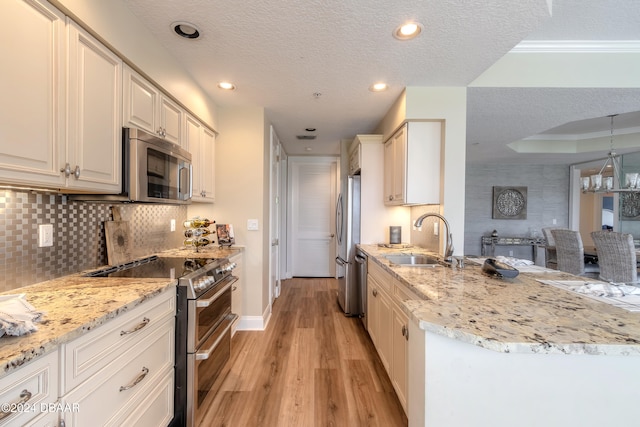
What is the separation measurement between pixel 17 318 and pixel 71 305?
23cm

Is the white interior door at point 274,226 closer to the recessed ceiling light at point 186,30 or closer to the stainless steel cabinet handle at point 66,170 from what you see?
the recessed ceiling light at point 186,30

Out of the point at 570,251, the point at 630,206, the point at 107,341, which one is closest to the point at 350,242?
the point at 107,341

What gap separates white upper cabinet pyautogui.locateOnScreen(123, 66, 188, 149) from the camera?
5.24 feet

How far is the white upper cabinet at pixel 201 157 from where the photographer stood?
241cm

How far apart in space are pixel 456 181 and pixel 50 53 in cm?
272

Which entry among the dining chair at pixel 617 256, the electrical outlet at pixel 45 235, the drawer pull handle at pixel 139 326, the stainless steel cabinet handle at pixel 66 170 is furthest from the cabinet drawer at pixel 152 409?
the dining chair at pixel 617 256

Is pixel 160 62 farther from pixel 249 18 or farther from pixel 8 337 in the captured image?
pixel 8 337

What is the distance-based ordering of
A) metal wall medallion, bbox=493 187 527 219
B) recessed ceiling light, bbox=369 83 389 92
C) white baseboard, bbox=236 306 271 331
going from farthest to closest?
metal wall medallion, bbox=493 187 527 219
white baseboard, bbox=236 306 271 331
recessed ceiling light, bbox=369 83 389 92

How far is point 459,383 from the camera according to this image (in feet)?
2.85

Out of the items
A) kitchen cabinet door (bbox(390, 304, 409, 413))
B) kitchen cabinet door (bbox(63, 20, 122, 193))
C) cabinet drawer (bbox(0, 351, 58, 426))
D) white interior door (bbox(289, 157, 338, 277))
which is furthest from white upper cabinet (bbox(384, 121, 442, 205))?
white interior door (bbox(289, 157, 338, 277))

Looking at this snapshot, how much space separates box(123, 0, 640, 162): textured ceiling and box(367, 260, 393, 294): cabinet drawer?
63.8 inches

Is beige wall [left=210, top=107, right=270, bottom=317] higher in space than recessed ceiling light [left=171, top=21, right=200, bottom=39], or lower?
lower

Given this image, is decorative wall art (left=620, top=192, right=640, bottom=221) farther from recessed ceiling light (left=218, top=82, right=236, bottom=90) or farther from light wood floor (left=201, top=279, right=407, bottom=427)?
recessed ceiling light (left=218, top=82, right=236, bottom=90)

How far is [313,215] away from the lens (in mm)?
5273
